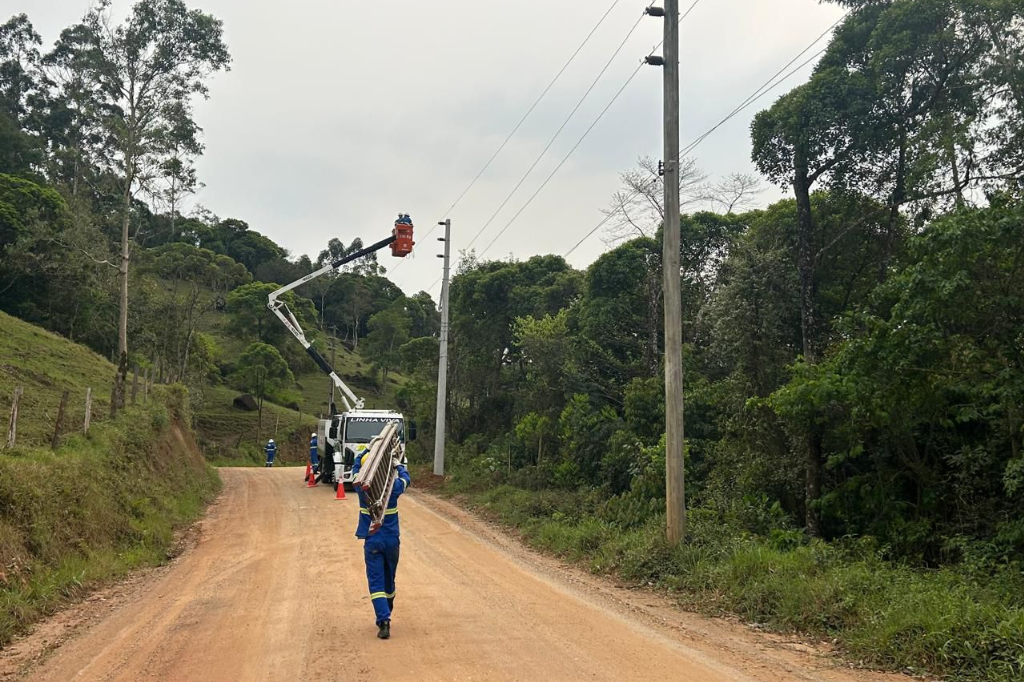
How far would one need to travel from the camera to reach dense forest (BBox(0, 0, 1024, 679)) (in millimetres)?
9352

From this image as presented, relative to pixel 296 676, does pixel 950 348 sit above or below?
above

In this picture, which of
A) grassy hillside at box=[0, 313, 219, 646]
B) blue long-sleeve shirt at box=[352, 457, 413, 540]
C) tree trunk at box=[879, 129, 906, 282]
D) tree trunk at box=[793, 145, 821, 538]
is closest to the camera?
blue long-sleeve shirt at box=[352, 457, 413, 540]

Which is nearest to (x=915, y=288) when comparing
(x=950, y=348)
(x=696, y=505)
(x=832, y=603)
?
(x=950, y=348)

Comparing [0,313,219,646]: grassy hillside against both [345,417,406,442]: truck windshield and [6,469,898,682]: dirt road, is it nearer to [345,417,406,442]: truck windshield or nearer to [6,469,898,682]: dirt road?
[6,469,898,682]: dirt road

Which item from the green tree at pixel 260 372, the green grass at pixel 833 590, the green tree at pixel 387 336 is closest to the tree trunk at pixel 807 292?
the green grass at pixel 833 590

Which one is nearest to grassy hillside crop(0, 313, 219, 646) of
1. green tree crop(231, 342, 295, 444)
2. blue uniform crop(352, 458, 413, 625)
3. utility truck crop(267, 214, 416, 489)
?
blue uniform crop(352, 458, 413, 625)

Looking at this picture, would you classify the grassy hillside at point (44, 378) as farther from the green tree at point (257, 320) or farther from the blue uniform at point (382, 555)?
the green tree at point (257, 320)

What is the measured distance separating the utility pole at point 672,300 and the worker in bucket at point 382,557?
18.1 feet

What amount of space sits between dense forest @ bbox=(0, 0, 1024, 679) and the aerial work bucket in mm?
5438

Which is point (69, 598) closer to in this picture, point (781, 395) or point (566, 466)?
point (781, 395)

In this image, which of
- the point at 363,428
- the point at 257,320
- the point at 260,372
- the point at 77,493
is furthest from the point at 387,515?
the point at 257,320

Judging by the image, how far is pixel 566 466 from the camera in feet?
66.5

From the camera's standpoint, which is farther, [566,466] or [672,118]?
[566,466]

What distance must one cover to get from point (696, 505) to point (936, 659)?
8.14m
